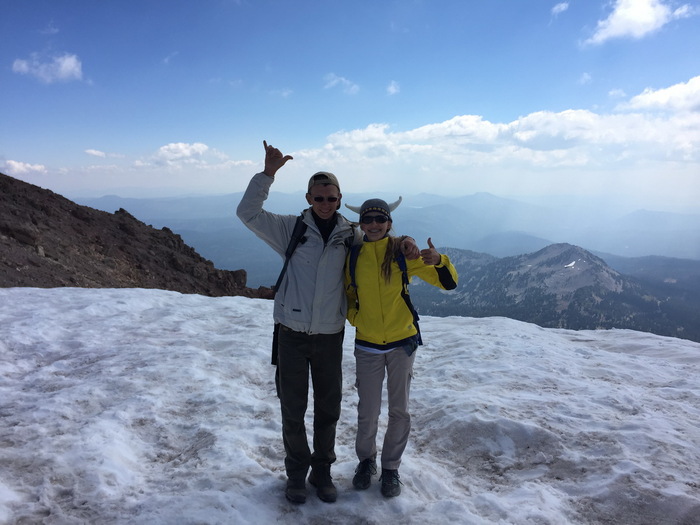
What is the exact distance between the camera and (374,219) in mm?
4801

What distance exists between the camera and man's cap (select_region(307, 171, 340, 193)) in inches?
185

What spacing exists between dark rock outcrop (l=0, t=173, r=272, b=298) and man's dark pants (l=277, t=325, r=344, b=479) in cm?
1585

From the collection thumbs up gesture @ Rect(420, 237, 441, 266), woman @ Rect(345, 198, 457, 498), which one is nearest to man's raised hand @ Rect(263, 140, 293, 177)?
woman @ Rect(345, 198, 457, 498)

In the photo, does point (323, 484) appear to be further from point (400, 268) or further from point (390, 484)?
point (400, 268)

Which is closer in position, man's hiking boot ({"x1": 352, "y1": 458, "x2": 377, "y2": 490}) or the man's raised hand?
the man's raised hand

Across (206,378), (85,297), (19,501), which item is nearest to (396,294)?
(19,501)

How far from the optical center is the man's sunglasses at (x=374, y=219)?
15.7ft

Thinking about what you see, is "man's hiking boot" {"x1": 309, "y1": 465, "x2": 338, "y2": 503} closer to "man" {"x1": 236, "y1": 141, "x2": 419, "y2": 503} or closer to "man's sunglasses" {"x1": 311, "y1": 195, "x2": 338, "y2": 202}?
"man" {"x1": 236, "y1": 141, "x2": 419, "y2": 503}

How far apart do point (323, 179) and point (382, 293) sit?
1.56 metres

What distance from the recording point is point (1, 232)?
19.9 m

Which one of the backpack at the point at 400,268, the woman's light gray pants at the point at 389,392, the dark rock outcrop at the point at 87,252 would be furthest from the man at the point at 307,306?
the dark rock outcrop at the point at 87,252

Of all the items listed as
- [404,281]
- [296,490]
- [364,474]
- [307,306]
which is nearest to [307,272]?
[307,306]

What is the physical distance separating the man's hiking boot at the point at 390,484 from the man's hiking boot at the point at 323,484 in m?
0.63

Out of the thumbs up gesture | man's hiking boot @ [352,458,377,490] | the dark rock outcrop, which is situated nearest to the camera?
the thumbs up gesture
